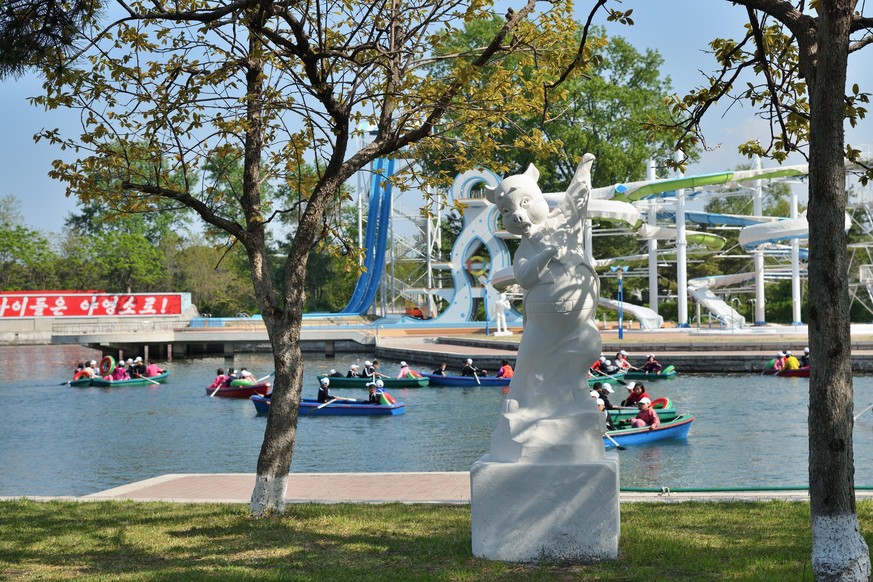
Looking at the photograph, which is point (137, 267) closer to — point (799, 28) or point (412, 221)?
point (412, 221)

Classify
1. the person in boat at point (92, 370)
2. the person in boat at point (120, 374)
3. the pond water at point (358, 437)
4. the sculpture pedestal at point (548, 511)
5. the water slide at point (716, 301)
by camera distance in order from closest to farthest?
1. the sculpture pedestal at point (548, 511)
2. the pond water at point (358, 437)
3. the person in boat at point (92, 370)
4. the person in boat at point (120, 374)
5. the water slide at point (716, 301)

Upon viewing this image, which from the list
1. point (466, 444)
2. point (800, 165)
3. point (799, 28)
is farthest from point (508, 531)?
point (800, 165)

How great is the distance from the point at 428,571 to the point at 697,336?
34.8m

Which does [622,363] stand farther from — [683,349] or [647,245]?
[647,245]

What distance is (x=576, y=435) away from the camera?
24.0 feet

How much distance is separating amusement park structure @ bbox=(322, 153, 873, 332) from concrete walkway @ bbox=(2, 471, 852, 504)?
23.1 metres

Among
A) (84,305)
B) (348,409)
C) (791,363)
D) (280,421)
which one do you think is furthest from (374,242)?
(280,421)

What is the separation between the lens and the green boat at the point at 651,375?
30922 mm

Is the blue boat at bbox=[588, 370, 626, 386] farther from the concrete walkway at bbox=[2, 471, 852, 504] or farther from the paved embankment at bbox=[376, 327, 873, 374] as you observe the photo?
the concrete walkway at bbox=[2, 471, 852, 504]

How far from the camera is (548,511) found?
7145 millimetres

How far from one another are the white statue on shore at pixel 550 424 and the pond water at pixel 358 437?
7410mm

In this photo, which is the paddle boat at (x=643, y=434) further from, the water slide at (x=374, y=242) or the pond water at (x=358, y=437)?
the water slide at (x=374, y=242)

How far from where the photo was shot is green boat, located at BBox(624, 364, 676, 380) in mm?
30922

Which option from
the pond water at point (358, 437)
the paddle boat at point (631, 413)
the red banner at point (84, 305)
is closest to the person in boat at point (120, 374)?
the pond water at point (358, 437)
